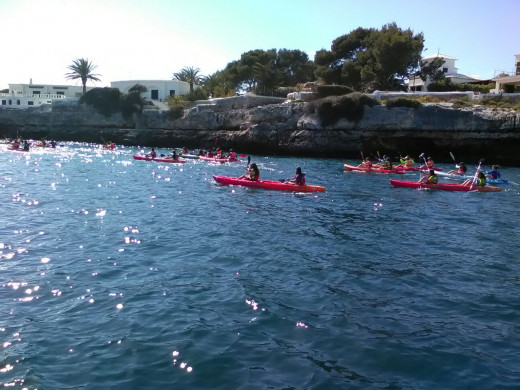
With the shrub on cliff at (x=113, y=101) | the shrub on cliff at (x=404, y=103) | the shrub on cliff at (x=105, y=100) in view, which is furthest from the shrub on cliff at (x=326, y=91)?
the shrub on cliff at (x=105, y=100)

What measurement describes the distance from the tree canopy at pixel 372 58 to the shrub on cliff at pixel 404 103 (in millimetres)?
11070

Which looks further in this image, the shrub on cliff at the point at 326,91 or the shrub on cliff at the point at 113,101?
the shrub on cliff at the point at 113,101

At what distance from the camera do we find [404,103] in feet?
153

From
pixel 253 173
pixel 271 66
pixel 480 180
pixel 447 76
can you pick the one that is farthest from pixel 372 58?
pixel 253 173

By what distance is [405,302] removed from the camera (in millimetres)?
9773

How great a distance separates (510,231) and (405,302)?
9.00m

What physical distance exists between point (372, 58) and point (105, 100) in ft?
123

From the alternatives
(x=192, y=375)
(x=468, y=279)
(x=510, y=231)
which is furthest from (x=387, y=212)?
(x=192, y=375)

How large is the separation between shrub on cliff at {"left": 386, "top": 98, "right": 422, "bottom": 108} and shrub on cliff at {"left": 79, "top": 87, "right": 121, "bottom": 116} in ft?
128

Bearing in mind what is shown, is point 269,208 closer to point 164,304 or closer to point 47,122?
point 164,304

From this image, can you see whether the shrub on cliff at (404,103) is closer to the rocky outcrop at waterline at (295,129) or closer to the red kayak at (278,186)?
the rocky outcrop at waterline at (295,129)

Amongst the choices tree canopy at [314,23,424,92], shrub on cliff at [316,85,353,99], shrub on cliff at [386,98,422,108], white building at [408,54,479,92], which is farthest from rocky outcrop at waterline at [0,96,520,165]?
white building at [408,54,479,92]

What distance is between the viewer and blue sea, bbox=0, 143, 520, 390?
276 inches

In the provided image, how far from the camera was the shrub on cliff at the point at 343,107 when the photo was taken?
48281 millimetres
